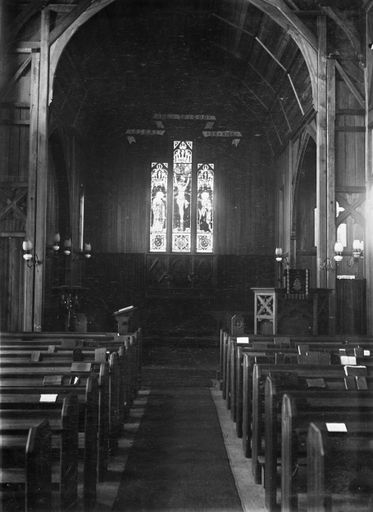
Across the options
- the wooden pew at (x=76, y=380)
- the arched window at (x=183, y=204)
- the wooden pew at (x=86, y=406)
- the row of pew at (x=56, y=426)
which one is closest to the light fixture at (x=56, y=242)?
the arched window at (x=183, y=204)

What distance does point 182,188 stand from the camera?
2003 cm

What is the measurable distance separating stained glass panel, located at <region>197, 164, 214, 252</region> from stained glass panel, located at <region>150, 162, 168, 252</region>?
113 centimetres

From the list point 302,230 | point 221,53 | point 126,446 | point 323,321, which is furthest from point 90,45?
point 126,446

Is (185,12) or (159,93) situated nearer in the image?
(185,12)

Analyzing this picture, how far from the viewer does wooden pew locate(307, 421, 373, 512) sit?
2.38 meters

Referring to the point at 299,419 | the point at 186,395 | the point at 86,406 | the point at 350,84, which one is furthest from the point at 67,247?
the point at 299,419

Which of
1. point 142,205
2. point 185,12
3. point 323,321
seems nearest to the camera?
point 323,321

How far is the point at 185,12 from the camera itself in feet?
44.5

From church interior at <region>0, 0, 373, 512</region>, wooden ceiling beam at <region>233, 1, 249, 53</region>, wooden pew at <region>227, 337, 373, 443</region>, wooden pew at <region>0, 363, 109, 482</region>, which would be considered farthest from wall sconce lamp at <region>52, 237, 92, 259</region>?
wooden pew at <region>0, 363, 109, 482</region>

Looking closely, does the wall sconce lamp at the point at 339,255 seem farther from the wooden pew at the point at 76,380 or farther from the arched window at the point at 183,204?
the arched window at the point at 183,204

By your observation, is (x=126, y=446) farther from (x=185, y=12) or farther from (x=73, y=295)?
(x=185, y=12)

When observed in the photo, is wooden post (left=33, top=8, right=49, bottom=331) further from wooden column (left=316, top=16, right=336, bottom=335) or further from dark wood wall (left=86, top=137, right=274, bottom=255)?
dark wood wall (left=86, top=137, right=274, bottom=255)

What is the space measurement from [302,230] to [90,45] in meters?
7.25

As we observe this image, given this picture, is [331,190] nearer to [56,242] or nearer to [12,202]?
[12,202]
